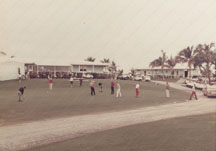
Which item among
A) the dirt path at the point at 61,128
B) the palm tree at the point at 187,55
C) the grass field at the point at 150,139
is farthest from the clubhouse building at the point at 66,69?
the grass field at the point at 150,139

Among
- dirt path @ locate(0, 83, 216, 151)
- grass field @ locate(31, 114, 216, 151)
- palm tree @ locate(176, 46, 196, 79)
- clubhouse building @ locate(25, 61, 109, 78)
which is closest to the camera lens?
grass field @ locate(31, 114, 216, 151)

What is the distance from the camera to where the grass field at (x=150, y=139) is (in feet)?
27.9

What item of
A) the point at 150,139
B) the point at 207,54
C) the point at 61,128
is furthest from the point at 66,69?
the point at 150,139

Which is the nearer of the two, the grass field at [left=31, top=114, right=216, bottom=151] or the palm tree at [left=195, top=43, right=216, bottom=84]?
the grass field at [left=31, top=114, right=216, bottom=151]

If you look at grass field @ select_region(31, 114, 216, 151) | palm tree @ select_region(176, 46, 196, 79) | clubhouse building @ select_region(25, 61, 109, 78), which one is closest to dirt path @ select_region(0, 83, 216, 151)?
grass field @ select_region(31, 114, 216, 151)

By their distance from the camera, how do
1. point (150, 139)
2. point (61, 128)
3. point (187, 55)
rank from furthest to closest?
point (187, 55), point (61, 128), point (150, 139)

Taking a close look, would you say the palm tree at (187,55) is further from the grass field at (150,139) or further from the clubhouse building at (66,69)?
the grass field at (150,139)

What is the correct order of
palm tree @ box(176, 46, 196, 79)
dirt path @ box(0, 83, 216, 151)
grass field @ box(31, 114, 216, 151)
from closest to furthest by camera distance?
grass field @ box(31, 114, 216, 151) → dirt path @ box(0, 83, 216, 151) → palm tree @ box(176, 46, 196, 79)

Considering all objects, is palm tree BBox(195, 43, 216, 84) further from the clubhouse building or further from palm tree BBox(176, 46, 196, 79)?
the clubhouse building

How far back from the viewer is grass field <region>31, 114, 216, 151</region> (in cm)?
850

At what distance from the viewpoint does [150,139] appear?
9500 millimetres

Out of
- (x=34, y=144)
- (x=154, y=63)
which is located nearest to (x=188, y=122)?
(x=34, y=144)

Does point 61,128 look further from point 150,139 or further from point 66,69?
point 66,69

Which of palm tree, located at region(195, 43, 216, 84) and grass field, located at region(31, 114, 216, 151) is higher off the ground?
palm tree, located at region(195, 43, 216, 84)
